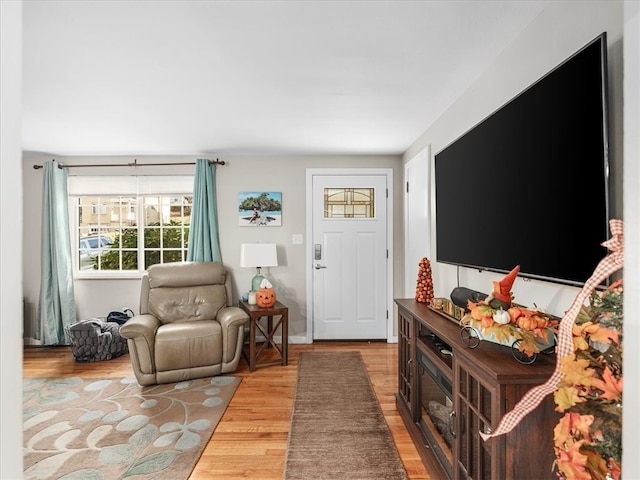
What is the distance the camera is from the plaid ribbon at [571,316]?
0.89 meters

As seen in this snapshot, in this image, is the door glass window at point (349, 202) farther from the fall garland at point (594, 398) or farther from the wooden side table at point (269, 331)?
the fall garland at point (594, 398)

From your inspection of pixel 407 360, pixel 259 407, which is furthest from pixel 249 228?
pixel 407 360

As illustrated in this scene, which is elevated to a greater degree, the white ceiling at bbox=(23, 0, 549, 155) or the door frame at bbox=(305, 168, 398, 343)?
the white ceiling at bbox=(23, 0, 549, 155)

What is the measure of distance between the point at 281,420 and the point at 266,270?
6.92ft

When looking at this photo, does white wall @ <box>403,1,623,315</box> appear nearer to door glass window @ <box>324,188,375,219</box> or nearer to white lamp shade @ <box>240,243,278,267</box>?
door glass window @ <box>324,188,375,219</box>

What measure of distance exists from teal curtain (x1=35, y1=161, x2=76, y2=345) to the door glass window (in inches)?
126

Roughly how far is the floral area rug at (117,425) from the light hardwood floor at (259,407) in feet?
0.38

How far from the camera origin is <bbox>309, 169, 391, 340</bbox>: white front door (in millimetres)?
4516

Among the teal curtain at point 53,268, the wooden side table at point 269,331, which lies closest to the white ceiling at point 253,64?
the teal curtain at point 53,268

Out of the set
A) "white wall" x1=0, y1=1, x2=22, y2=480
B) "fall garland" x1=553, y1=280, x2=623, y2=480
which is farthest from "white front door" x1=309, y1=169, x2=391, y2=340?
"white wall" x1=0, y1=1, x2=22, y2=480

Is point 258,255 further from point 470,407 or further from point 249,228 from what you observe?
point 470,407

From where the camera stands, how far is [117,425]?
2574mm

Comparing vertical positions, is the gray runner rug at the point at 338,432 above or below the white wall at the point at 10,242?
below

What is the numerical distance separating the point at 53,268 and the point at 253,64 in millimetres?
3758
